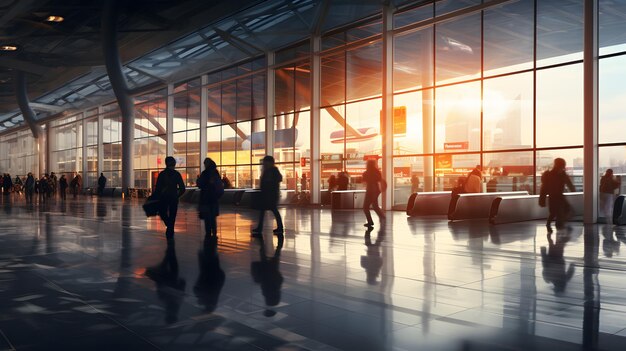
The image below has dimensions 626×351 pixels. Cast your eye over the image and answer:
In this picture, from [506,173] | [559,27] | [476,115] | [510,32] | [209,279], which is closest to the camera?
[209,279]

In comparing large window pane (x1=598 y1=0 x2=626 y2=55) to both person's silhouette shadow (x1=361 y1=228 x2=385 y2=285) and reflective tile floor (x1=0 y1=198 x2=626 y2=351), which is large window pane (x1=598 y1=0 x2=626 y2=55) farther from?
reflective tile floor (x1=0 y1=198 x2=626 y2=351)

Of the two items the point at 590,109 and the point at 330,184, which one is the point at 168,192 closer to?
the point at 590,109

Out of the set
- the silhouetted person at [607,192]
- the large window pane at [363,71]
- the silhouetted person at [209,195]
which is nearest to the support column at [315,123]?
the large window pane at [363,71]

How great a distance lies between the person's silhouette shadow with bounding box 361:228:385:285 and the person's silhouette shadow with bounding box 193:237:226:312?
1733 mm

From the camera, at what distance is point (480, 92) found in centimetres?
1919

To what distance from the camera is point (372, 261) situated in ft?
23.8

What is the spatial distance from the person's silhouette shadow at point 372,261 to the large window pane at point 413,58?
12870mm

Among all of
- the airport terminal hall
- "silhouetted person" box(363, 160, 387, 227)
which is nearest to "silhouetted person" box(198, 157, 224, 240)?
the airport terminal hall

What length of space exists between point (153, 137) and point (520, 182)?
2560 cm

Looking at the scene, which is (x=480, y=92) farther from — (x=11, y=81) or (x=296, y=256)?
(x=11, y=81)

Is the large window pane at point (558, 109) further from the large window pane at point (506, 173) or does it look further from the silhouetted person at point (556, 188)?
the silhouetted person at point (556, 188)

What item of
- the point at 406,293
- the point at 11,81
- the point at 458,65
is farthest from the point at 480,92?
the point at 11,81

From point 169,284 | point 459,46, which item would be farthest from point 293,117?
point 169,284

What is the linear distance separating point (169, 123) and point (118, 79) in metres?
5.25
